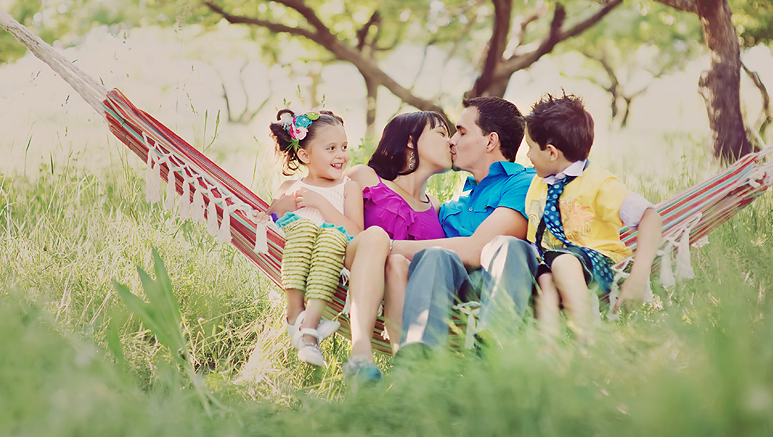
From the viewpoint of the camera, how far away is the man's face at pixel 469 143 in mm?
2330

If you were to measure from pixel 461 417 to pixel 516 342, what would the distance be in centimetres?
19

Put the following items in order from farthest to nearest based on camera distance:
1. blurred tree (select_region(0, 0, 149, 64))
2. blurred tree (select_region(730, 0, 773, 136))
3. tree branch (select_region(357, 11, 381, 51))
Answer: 1. tree branch (select_region(357, 11, 381, 51))
2. blurred tree (select_region(0, 0, 149, 64))
3. blurred tree (select_region(730, 0, 773, 136))

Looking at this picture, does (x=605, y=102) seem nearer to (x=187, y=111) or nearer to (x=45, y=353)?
(x=187, y=111)

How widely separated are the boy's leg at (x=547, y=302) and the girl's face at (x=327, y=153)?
821 millimetres

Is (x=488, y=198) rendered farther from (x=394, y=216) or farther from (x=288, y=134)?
(x=288, y=134)

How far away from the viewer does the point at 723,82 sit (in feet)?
15.9

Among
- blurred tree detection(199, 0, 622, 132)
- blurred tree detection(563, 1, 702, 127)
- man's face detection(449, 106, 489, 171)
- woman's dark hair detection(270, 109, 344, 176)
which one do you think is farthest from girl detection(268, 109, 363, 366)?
blurred tree detection(563, 1, 702, 127)

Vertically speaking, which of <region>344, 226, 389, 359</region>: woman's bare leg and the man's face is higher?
the man's face

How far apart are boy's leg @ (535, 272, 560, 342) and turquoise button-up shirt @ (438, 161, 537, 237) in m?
0.33

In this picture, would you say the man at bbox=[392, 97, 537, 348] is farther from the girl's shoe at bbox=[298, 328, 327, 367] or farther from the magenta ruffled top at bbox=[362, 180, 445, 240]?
the girl's shoe at bbox=[298, 328, 327, 367]

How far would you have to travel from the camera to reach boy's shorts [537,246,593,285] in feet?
5.84

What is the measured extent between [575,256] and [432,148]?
73 centimetres

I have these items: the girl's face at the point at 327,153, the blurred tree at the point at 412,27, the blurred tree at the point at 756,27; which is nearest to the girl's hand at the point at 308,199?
the girl's face at the point at 327,153

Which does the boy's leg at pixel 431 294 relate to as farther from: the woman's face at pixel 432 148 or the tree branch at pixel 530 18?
the tree branch at pixel 530 18
